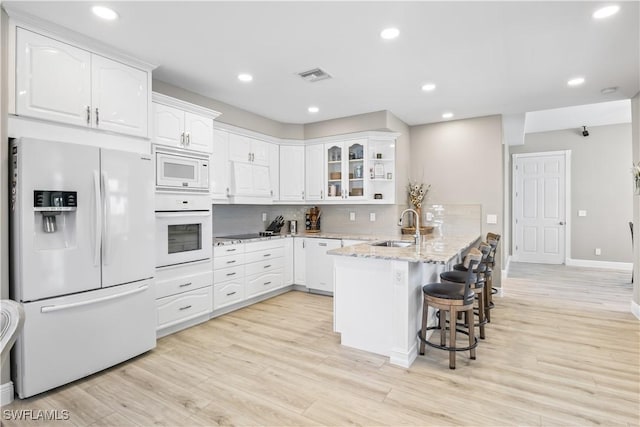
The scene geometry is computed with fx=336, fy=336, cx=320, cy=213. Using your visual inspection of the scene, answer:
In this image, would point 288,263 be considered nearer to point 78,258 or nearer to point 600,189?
point 78,258

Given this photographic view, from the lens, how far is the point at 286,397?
2324mm

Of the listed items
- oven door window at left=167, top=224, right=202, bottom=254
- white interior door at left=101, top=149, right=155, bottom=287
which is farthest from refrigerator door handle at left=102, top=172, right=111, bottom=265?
oven door window at left=167, top=224, right=202, bottom=254

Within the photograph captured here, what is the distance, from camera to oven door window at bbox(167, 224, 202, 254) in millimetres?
3412

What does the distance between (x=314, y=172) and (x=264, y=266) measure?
1734 millimetres

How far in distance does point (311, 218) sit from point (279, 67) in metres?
2.85

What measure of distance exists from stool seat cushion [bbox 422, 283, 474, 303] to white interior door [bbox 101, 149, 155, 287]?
244 cm

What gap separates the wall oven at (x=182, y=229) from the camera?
3.29m

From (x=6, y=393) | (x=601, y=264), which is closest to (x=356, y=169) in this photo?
(x=6, y=393)

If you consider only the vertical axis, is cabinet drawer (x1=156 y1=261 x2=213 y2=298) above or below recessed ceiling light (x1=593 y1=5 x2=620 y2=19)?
below

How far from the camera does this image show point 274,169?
526 cm

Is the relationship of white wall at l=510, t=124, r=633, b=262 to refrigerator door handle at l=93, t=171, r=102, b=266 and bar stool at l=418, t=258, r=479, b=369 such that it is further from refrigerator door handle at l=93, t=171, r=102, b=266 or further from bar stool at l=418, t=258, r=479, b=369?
refrigerator door handle at l=93, t=171, r=102, b=266

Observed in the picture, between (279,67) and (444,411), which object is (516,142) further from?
(444,411)

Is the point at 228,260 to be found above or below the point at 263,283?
above

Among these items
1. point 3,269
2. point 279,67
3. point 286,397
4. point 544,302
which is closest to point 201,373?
point 286,397
